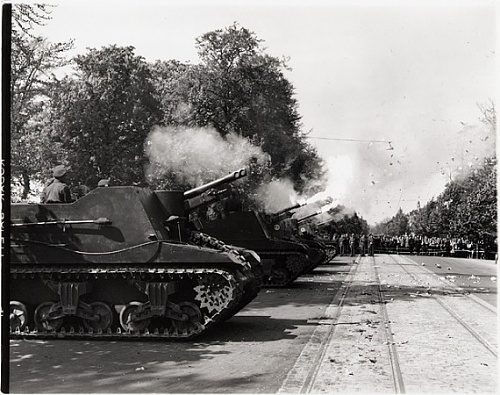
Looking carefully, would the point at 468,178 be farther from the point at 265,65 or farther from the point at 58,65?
the point at 58,65

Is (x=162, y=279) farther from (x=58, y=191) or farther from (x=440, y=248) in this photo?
(x=440, y=248)

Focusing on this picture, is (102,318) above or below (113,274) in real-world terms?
below

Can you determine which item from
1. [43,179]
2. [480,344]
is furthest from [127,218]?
[43,179]

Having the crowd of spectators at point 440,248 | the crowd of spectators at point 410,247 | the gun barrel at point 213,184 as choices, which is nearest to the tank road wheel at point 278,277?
the gun barrel at point 213,184

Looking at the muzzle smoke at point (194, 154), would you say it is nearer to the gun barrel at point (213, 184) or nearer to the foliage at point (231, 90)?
the foliage at point (231, 90)

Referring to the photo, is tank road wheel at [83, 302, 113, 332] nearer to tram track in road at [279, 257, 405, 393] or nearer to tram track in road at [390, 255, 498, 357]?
tram track in road at [279, 257, 405, 393]

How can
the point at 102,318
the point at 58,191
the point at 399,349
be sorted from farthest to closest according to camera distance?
1. the point at 58,191
2. the point at 102,318
3. the point at 399,349

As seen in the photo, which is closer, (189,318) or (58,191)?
(189,318)

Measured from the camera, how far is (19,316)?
11.8 m

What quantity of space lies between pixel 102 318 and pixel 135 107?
51.3ft

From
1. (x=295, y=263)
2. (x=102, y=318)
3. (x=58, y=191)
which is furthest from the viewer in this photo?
(x=295, y=263)

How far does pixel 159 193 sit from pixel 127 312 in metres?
2.33

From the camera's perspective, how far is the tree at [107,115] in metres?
25.2

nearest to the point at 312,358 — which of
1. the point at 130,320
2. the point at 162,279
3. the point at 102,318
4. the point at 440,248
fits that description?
the point at 162,279
